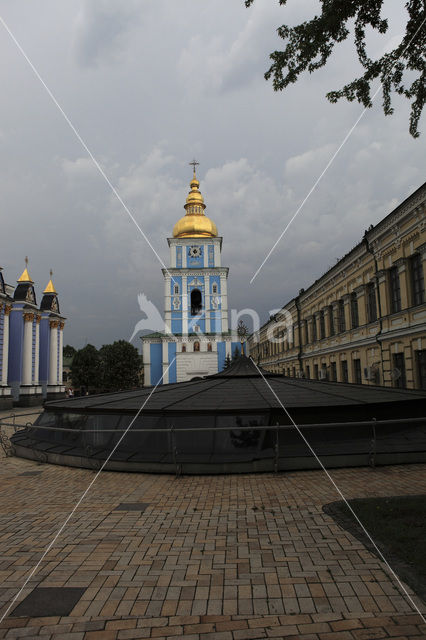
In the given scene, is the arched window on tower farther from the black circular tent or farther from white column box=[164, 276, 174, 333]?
the black circular tent

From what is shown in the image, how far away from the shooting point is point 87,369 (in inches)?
2618

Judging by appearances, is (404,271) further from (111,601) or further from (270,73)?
(111,601)

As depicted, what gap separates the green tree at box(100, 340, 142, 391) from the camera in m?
62.4

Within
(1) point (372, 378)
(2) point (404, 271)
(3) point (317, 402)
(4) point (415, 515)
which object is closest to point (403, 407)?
(3) point (317, 402)

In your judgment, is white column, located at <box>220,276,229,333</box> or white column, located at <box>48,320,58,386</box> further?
white column, located at <box>220,276,229,333</box>

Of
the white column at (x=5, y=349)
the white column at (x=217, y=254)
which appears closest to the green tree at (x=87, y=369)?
the white column at (x=217, y=254)

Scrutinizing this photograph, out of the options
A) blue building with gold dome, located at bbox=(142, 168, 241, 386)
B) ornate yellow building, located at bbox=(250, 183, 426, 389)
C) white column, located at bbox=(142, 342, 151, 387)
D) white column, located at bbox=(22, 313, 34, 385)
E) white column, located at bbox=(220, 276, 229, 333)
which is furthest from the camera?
white column, located at bbox=(142, 342, 151, 387)

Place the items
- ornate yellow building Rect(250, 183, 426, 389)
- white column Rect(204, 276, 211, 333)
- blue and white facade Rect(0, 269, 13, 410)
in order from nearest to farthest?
ornate yellow building Rect(250, 183, 426, 389) < blue and white facade Rect(0, 269, 13, 410) < white column Rect(204, 276, 211, 333)

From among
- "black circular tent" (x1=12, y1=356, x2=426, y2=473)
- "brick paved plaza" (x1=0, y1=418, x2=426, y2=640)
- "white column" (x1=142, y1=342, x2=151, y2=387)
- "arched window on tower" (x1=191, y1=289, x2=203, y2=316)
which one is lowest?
"brick paved plaza" (x1=0, y1=418, x2=426, y2=640)

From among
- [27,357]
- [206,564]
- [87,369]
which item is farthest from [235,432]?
[87,369]

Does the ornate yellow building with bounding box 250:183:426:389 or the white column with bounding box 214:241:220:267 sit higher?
the white column with bounding box 214:241:220:267

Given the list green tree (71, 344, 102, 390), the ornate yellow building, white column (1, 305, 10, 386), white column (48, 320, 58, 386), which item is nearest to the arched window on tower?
white column (48, 320, 58, 386)

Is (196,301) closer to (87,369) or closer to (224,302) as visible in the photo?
(224,302)

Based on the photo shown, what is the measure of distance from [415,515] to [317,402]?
15.9 feet
